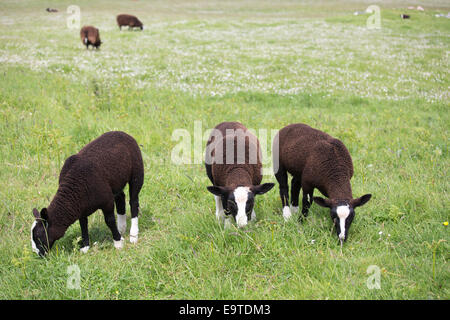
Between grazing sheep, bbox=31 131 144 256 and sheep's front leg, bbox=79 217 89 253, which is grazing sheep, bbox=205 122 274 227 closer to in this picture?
grazing sheep, bbox=31 131 144 256

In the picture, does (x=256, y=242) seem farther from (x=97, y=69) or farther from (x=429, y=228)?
(x=97, y=69)

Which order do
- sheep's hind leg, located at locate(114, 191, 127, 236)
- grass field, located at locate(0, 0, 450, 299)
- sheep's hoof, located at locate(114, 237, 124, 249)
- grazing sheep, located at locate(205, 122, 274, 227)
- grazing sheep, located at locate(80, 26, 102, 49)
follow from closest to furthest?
grass field, located at locate(0, 0, 450, 299)
grazing sheep, located at locate(205, 122, 274, 227)
sheep's hoof, located at locate(114, 237, 124, 249)
sheep's hind leg, located at locate(114, 191, 127, 236)
grazing sheep, located at locate(80, 26, 102, 49)

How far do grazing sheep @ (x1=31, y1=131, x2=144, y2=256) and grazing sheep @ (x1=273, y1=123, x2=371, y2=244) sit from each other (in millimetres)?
2828

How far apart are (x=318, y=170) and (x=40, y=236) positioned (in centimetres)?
455

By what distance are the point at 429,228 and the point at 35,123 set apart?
10.1m

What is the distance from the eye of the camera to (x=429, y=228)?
19.1ft

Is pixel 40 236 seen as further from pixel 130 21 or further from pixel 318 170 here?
pixel 130 21

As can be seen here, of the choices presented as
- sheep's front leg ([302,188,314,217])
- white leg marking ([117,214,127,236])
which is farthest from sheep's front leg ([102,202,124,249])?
sheep's front leg ([302,188,314,217])

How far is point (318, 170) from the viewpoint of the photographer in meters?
6.20

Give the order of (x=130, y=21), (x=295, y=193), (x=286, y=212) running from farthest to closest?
(x=130, y=21) → (x=295, y=193) → (x=286, y=212)

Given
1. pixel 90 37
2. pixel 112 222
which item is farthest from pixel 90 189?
pixel 90 37

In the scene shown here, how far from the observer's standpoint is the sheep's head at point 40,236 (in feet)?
17.7

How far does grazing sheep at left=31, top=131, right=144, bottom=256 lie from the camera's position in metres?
5.48
